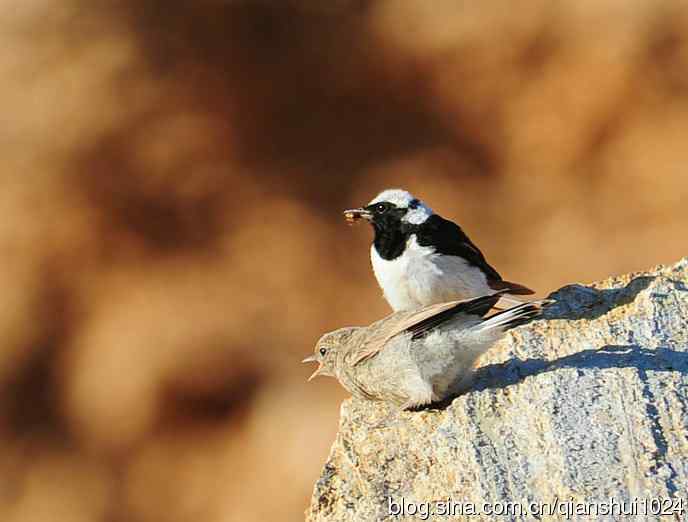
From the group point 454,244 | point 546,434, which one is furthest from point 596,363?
point 454,244

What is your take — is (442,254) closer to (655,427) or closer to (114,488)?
(655,427)

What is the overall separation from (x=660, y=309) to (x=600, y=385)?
706mm

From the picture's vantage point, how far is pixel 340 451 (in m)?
4.17

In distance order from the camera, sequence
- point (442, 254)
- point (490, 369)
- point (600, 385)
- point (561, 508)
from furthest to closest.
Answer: point (442, 254), point (490, 369), point (600, 385), point (561, 508)

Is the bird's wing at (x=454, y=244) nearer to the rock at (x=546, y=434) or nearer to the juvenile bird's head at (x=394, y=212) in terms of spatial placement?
the juvenile bird's head at (x=394, y=212)

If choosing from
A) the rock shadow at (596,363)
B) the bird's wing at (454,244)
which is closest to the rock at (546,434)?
the rock shadow at (596,363)

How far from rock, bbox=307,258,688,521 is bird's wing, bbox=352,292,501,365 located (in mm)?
268

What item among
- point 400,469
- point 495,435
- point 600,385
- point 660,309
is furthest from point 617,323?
point 400,469

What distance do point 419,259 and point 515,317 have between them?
1.14 metres

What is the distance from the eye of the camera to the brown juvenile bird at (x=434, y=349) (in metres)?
4.11

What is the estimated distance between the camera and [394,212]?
5.42 m

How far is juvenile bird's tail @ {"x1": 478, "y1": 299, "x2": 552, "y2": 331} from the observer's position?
160 inches

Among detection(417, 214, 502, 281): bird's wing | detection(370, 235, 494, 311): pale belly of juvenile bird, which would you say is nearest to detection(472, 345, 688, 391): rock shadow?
detection(370, 235, 494, 311): pale belly of juvenile bird

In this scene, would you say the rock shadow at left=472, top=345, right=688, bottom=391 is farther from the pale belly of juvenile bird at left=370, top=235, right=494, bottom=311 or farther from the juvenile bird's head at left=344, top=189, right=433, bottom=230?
the juvenile bird's head at left=344, top=189, right=433, bottom=230
